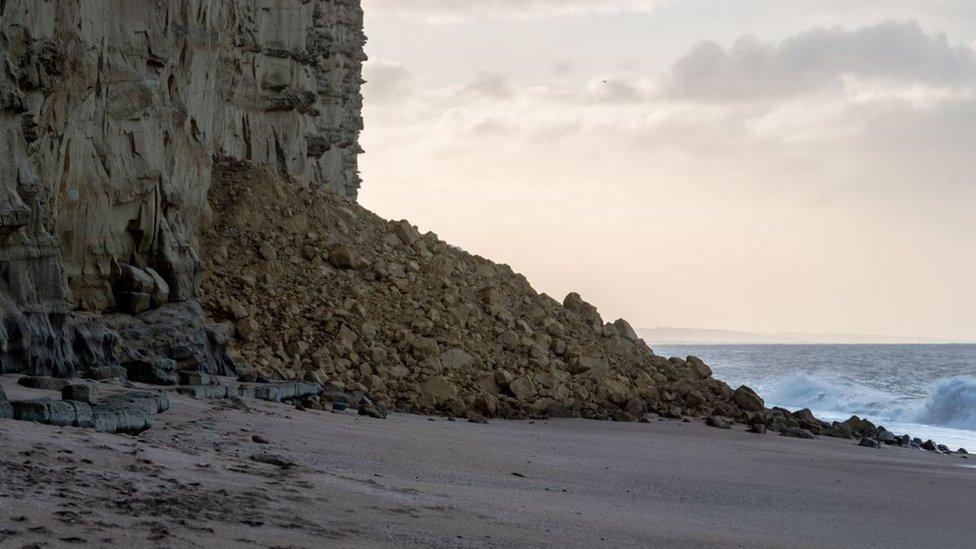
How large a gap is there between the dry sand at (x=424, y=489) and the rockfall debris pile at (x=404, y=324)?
3.08 meters

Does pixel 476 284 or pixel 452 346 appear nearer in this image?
pixel 452 346

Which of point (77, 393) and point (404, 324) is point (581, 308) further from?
point (77, 393)

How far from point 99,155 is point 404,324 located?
5.48 m

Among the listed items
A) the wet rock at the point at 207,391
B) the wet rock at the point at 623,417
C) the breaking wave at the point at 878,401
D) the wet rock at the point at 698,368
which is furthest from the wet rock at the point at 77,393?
the breaking wave at the point at 878,401

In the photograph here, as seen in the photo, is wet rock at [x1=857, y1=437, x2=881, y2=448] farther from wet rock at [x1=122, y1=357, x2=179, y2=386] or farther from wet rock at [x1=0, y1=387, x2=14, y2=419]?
wet rock at [x1=0, y1=387, x2=14, y2=419]

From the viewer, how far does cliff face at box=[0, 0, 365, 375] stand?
39.5 feet

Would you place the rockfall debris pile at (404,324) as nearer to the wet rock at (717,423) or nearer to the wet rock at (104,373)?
the wet rock at (717,423)

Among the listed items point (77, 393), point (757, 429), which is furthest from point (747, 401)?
point (77, 393)

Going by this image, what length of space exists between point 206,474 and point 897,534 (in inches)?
182

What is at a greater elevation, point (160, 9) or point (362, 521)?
point (160, 9)

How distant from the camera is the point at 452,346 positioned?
18094 mm

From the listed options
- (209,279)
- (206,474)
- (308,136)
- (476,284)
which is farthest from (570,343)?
(206,474)

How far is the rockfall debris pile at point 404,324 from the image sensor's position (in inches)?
675

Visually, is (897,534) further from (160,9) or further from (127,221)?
(160,9)
